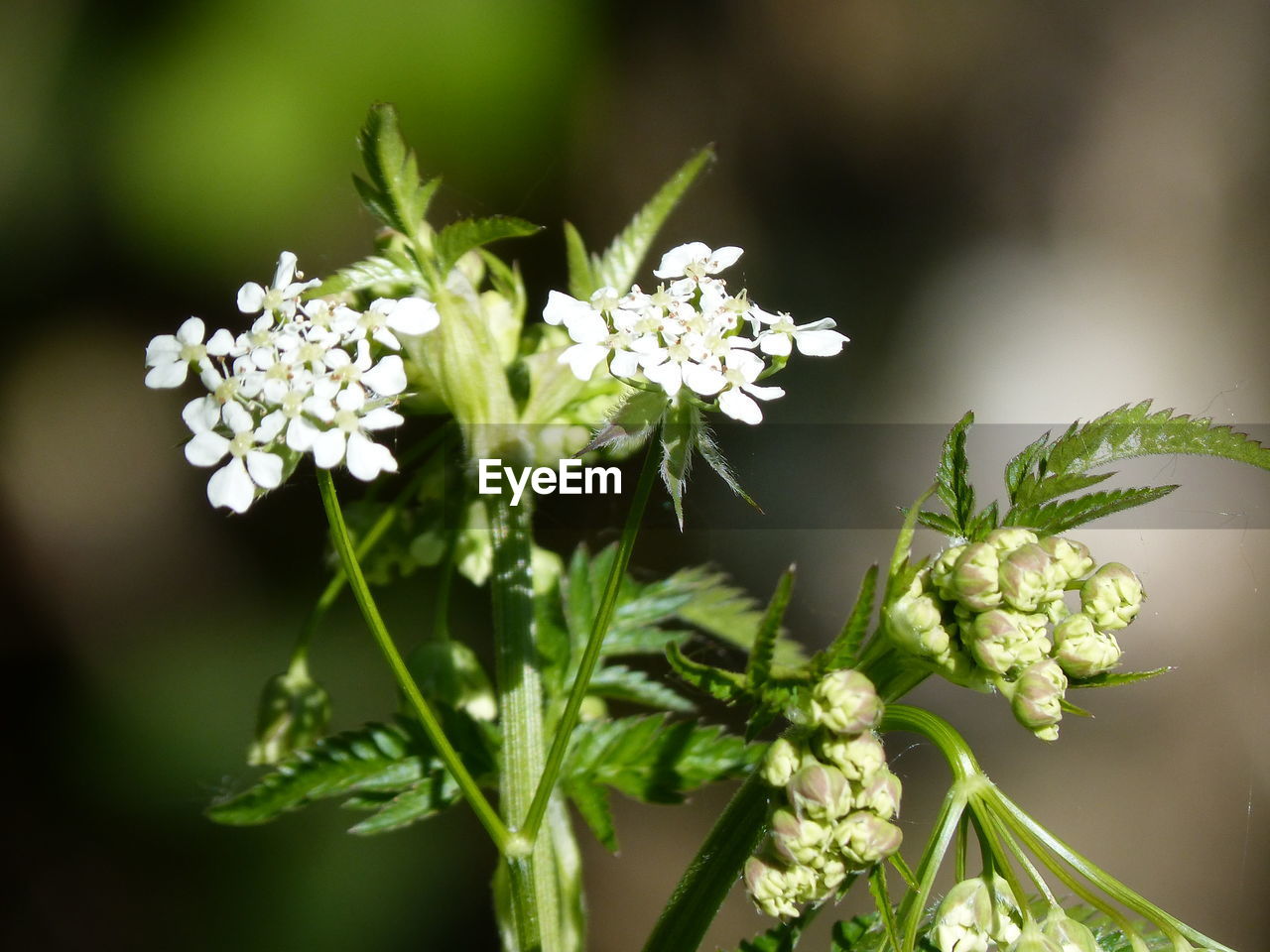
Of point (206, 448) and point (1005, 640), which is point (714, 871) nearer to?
point (1005, 640)

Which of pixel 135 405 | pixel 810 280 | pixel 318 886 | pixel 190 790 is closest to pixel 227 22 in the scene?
pixel 135 405

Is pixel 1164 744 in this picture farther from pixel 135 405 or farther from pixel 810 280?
pixel 135 405

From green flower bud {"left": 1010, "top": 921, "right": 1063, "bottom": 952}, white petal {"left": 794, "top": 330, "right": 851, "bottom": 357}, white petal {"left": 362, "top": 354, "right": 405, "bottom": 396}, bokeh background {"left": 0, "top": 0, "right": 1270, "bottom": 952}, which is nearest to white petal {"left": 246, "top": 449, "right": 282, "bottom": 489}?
white petal {"left": 362, "top": 354, "right": 405, "bottom": 396}

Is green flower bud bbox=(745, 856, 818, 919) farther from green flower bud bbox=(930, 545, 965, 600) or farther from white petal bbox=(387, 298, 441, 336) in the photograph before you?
white petal bbox=(387, 298, 441, 336)

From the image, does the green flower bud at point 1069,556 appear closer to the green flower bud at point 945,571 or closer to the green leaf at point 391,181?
the green flower bud at point 945,571

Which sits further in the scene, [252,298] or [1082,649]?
[252,298]

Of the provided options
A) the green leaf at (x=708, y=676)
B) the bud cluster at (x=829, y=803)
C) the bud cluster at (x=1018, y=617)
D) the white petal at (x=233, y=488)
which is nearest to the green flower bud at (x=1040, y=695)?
the bud cluster at (x=1018, y=617)

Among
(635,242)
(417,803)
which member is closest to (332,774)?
(417,803)
